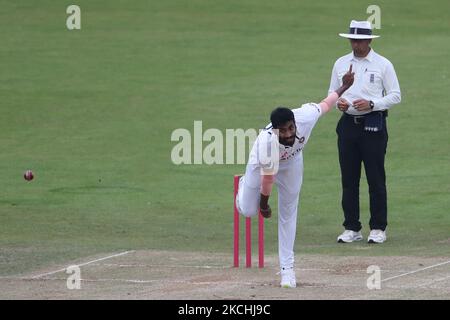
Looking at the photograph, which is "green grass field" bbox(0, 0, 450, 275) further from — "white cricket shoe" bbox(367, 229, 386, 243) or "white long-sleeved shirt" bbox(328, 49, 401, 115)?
"white long-sleeved shirt" bbox(328, 49, 401, 115)

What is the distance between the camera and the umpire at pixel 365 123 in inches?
562

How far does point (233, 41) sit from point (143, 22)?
315 cm

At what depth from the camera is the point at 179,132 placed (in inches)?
921

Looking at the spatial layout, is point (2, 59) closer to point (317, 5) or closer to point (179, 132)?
point (179, 132)

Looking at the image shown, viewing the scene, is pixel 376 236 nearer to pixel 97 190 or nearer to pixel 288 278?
pixel 288 278

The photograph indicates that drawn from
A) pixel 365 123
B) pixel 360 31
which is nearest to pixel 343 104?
pixel 365 123

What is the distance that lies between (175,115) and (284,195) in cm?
1324

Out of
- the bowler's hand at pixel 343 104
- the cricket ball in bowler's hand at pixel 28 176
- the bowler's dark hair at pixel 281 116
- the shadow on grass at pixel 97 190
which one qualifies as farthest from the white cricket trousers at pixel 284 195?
the cricket ball in bowler's hand at pixel 28 176

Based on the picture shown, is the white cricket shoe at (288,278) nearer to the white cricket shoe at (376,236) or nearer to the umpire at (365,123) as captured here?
the umpire at (365,123)

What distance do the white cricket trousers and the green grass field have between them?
2369mm

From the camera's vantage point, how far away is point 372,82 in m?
14.3

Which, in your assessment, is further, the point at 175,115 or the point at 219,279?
the point at 175,115

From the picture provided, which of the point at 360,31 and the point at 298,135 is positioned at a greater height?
the point at 360,31

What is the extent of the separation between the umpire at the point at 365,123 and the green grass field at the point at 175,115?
42cm
